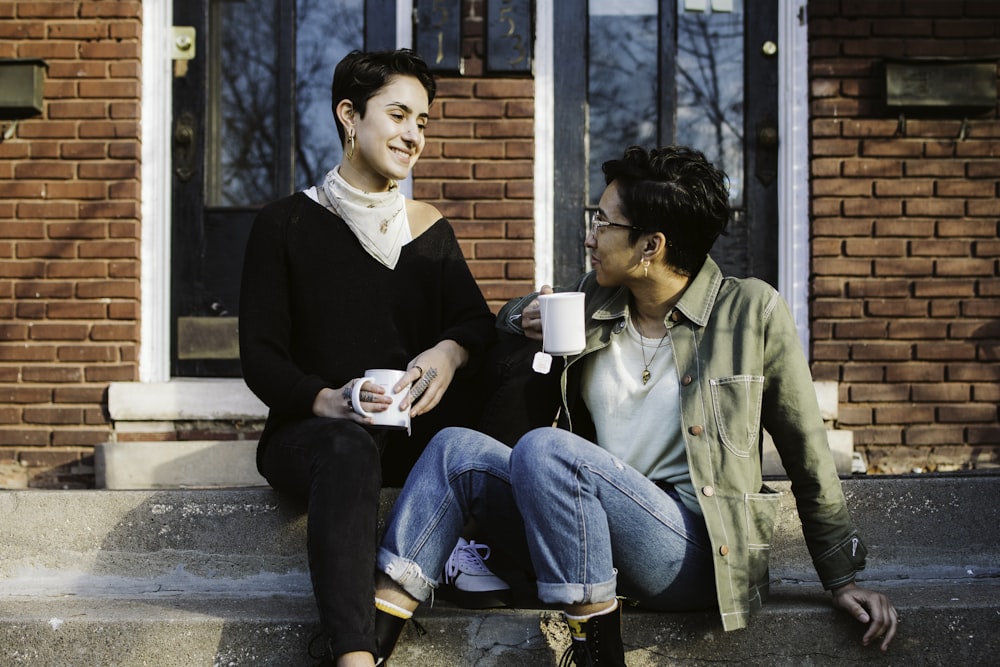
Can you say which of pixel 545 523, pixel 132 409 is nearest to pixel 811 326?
pixel 545 523

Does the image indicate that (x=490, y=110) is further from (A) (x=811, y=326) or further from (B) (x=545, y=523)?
(B) (x=545, y=523)

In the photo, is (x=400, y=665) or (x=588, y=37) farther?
(x=588, y=37)

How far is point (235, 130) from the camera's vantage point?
14.6ft

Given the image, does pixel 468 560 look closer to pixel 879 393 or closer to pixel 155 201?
pixel 879 393

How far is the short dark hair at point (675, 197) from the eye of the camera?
2324 mm

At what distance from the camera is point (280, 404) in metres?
2.49

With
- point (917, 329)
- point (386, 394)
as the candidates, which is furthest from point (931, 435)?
point (386, 394)

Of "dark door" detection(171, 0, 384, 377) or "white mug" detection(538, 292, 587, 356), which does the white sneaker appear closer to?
"white mug" detection(538, 292, 587, 356)

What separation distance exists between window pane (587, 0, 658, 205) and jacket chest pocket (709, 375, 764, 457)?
228 cm

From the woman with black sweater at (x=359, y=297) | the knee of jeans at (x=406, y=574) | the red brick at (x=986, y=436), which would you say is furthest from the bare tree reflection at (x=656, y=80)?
the knee of jeans at (x=406, y=574)

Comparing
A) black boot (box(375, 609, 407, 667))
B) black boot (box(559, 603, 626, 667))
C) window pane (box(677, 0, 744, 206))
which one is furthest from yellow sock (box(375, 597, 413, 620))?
window pane (box(677, 0, 744, 206))

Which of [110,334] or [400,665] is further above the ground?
[110,334]

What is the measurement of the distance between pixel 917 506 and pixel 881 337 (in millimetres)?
1414

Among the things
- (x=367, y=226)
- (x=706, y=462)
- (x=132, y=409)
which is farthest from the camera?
(x=132, y=409)
